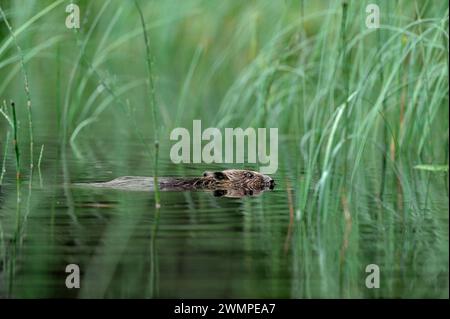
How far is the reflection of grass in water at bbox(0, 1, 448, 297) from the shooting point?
15.9 ft

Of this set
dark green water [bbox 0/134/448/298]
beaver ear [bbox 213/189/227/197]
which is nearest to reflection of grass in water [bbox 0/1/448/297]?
dark green water [bbox 0/134/448/298]

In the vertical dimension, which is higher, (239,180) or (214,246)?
(239,180)

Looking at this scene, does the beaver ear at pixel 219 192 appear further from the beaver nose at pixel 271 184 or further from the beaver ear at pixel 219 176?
the beaver nose at pixel 271 184

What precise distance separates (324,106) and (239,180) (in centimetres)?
82

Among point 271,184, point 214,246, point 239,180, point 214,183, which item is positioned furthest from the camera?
point 239,180

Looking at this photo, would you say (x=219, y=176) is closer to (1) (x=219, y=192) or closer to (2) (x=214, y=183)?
(2) (x=214, y=183)

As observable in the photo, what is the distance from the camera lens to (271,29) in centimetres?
1118

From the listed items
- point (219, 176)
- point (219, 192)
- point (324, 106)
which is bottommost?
point (219, 192)

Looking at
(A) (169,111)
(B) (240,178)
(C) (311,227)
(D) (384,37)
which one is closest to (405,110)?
(D) (384,37)

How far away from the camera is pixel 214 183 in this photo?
716cm

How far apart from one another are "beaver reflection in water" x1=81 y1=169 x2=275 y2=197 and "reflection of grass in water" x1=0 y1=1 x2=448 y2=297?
1.15 ft

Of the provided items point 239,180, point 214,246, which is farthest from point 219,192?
point 214,246

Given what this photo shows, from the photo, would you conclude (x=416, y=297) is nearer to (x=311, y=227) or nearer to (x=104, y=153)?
(x=311, y=227)

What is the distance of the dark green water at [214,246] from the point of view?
13.1 feet
